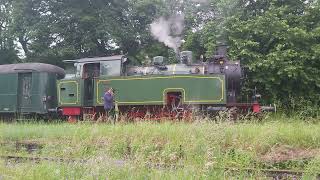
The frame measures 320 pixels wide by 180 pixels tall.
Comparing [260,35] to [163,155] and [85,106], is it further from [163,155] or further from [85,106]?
[163,155]

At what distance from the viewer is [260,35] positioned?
1888 centimetres

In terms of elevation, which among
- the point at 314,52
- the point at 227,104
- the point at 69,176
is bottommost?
the point at 69,176

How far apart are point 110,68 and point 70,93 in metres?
1.85

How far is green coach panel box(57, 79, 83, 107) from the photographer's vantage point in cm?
1642

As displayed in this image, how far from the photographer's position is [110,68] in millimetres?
16078

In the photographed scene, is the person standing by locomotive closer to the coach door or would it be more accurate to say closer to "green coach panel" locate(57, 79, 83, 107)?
"green coach panel" locate(57, 79, 83, 107)

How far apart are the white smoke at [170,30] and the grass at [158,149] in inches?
452

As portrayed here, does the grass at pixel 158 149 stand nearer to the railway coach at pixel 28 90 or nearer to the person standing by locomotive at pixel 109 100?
the person standing by locomotive at pixel 109 100

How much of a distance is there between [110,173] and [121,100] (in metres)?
9.92


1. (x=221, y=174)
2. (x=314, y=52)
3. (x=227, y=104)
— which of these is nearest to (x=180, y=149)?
(x=221, y=174)

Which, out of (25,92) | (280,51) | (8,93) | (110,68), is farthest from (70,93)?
(280,51)

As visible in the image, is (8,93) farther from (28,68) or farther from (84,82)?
(84,82)

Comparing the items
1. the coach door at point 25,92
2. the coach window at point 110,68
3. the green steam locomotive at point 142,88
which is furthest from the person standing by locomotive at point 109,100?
the coach door at point 25,92

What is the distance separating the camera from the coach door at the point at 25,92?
18062 millimetres
